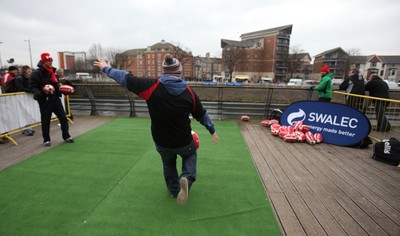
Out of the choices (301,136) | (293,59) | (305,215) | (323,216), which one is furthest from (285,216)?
(293,59)

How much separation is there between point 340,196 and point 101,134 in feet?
18.4

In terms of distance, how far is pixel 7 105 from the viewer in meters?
5.29

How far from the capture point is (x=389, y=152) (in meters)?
4.31

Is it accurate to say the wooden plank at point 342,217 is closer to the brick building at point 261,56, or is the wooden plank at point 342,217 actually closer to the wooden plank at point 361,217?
the wooden plank at point 361,217

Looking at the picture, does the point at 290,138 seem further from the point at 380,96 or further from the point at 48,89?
the point at 48,89

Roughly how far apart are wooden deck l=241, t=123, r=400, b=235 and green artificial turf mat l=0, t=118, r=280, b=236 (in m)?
0.29

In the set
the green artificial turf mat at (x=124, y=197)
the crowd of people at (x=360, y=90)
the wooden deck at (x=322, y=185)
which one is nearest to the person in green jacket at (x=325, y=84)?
the crowd of people at (x=360, y=90)

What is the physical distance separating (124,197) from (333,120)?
5279 millimetres

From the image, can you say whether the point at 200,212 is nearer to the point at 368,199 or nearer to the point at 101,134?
the point at 368,199

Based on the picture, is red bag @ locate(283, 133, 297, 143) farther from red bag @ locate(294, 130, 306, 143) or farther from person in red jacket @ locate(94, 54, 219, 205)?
person in red jacket @ locate(94, 54, 219, 205)

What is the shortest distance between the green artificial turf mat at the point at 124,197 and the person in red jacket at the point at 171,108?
1.52 feet

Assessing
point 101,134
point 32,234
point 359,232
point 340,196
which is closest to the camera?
point 32,234

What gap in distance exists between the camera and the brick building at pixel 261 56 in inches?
2692

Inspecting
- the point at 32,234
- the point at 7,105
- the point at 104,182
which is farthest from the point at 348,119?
the point at 7,105
